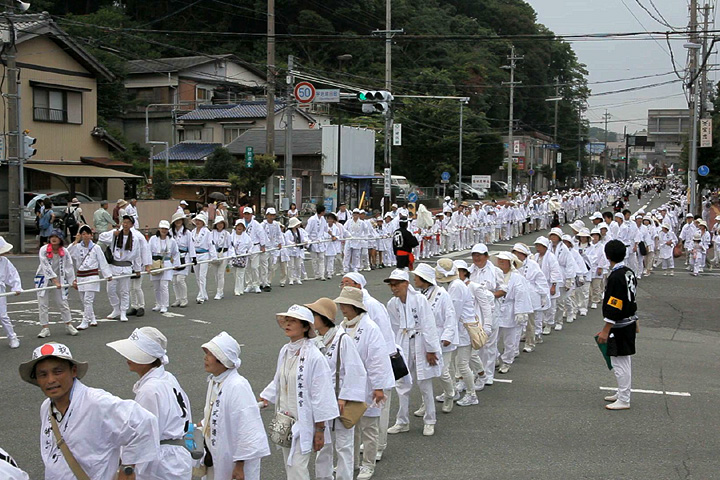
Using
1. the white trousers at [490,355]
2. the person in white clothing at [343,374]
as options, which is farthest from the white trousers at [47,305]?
the person in white clothing at [343,374]

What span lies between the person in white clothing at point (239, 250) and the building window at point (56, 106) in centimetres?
1940

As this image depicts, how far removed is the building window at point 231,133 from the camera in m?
48.8

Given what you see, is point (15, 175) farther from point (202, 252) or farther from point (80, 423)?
point (80, 423)

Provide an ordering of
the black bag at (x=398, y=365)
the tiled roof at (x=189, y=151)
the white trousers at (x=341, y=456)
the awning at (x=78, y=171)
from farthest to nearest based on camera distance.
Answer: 1. the tiled roof at (x=189, y=151)
2. the awning at (x=78, y=171)
3. the black bag at (x=398, y=365)
4. the white trousers at (x=341, y=456)

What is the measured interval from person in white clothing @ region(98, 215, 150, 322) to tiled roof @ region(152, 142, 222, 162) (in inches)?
1330

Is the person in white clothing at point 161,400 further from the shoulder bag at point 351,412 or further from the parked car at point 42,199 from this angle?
the parked car at point 42,199

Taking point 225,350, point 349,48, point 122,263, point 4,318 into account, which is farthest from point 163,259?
point 349,48

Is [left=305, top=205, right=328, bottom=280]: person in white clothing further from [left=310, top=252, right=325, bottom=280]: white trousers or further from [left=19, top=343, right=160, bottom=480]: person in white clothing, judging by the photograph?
[left=19, top=343, right=160, bottom=480]: person in white clothing

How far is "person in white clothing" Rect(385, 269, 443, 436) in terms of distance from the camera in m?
7.47

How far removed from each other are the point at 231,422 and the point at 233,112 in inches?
1812

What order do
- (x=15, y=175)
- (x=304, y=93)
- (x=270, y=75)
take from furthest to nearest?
(x=270, y=75) < (x=304, y=93) < (x=15, y=175)

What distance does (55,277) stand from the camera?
12.1 m

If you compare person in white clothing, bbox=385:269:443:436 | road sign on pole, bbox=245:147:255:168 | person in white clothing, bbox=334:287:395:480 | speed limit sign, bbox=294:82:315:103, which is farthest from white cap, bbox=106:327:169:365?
road sign on pole, bbox=245:147:255:168

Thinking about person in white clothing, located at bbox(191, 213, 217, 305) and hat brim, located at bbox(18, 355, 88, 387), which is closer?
hat brim, located at bbox(18, 355, 88, 387)
